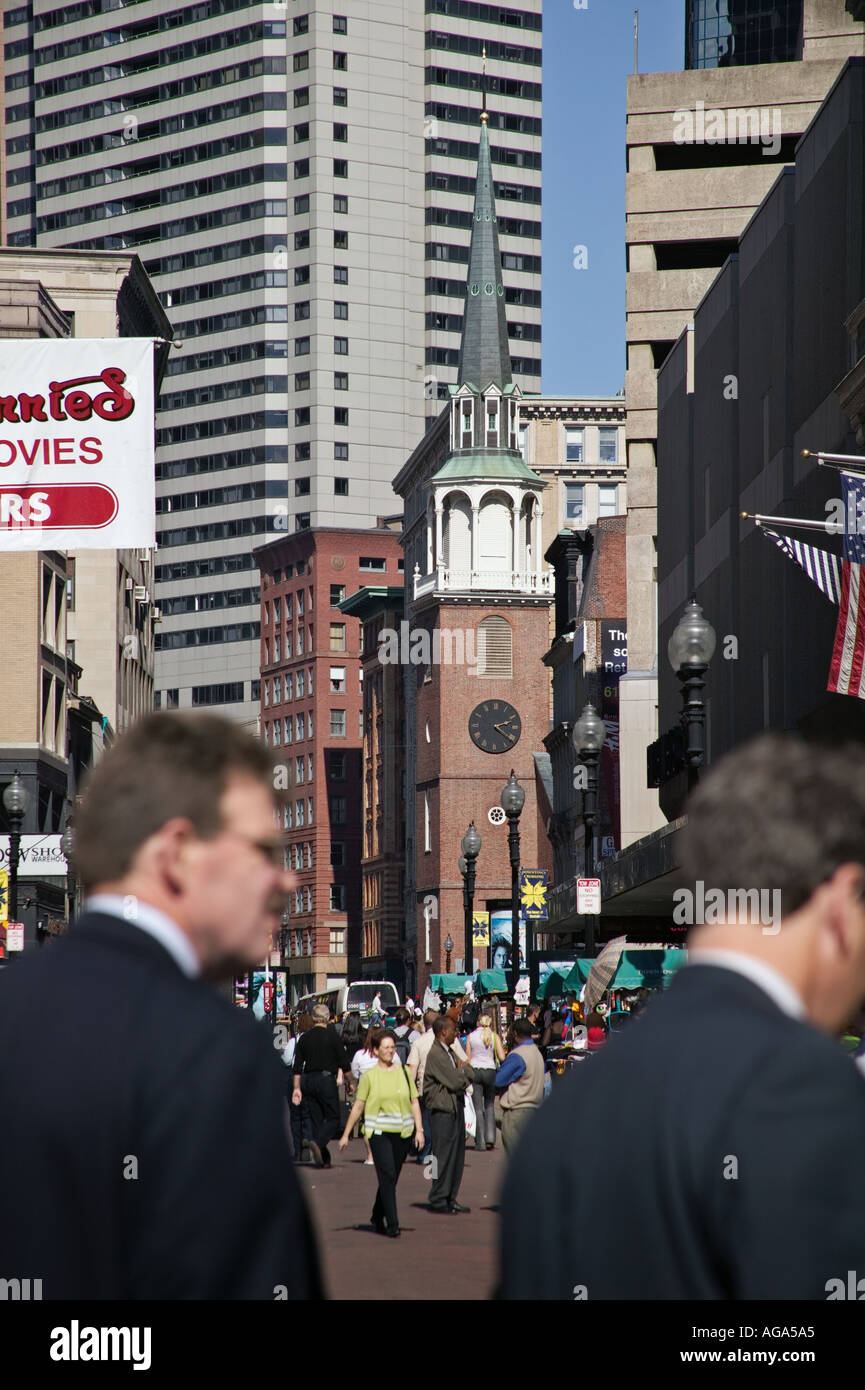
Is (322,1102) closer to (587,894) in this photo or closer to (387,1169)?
(587,894)

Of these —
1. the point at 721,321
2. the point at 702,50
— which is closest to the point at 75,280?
the point at 702,50

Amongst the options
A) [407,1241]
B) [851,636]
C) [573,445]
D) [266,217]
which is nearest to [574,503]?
[573,445]

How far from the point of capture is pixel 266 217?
16138 centimetres

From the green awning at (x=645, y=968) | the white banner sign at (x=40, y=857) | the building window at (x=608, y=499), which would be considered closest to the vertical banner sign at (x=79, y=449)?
the green awning at (x=645, y=968)

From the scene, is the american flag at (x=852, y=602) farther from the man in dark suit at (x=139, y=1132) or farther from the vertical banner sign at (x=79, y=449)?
the man in dark suit at (x=139, y=1132)

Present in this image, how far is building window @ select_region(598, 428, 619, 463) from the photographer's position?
408 ft

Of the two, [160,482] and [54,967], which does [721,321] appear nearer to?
[54,967]

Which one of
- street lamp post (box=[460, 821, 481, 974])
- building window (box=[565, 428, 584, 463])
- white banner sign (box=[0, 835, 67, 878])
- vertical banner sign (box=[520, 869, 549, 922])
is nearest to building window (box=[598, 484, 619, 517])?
building window (box=[565, 428, 584, 463])

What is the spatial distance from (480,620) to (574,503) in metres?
9.70

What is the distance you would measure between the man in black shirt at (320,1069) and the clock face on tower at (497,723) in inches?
→ 3703

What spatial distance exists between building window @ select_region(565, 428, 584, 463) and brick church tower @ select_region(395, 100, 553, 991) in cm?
409

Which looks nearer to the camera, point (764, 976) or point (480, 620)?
point (764, 976)

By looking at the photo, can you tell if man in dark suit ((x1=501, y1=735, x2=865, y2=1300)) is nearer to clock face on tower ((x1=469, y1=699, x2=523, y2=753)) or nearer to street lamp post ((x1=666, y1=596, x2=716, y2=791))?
street lamp post ((x1=666, y1=596, x2=716, y2=791))

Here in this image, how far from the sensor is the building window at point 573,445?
125 meters
